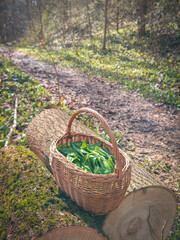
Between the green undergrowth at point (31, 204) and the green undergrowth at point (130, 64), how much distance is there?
4305 mm

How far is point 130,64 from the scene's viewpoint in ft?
26.5

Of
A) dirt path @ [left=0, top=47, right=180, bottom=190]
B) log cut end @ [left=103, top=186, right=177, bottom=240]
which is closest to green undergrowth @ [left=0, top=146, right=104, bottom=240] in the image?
log cut end @ [left=103, top=186, right=177, bottom=240]

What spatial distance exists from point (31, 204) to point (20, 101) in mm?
3539

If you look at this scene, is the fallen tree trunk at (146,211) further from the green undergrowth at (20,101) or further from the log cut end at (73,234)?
the green undergrowth at (20,101)

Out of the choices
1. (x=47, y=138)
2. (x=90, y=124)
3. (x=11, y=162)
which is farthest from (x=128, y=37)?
(x=11, y=162)

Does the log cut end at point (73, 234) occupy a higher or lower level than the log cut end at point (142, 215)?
higher

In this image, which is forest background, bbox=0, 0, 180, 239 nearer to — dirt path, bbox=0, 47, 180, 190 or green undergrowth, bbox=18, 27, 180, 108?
green undergrowth, bbox=18, 27, 180, 108

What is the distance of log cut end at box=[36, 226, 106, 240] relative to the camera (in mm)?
1389

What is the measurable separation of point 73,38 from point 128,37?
447 centimetres

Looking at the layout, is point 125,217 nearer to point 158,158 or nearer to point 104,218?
point 104,218

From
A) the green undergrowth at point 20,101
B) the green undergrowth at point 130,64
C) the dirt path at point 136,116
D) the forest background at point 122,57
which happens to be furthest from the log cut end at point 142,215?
the green undergrowth at point 130,64

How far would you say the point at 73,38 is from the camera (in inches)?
517

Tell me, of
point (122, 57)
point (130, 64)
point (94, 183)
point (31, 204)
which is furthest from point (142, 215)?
point (122, 57)

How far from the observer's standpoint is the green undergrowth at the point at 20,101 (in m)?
3.49
